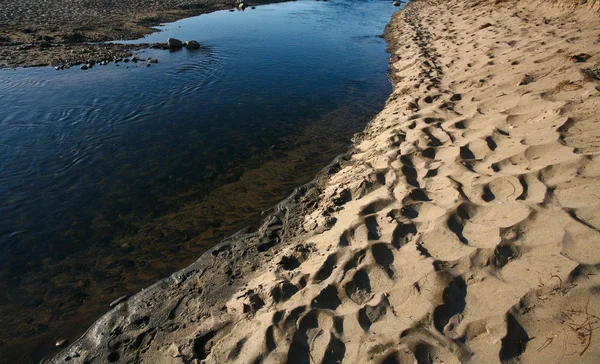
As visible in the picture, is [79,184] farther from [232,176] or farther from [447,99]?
[447,99]

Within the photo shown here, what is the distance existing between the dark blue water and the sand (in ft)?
2.40

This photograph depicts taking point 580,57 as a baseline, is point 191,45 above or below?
below

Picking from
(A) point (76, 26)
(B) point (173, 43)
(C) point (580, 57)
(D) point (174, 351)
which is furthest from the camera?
(A) point (76, 26)

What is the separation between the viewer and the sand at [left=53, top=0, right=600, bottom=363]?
9.61ft

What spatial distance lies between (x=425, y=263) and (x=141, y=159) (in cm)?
675

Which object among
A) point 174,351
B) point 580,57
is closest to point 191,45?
point 580,57

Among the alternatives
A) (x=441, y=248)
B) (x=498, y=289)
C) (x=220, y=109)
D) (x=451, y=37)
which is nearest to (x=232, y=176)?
(x=220, y=109)

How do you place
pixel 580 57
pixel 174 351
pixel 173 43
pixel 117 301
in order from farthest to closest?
pixel 173 43 → pixel 580 57 → pixel 117 301 → pixel 174 351

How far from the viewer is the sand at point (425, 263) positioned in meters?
2.93

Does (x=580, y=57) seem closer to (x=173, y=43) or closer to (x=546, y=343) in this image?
(x=546, y=343)

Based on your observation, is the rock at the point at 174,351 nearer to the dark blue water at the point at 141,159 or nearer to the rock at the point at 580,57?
the dark blue water at the point at 141,159

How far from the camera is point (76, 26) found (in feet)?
61.0

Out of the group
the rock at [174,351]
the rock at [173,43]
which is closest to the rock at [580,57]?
the rock at [174,351]

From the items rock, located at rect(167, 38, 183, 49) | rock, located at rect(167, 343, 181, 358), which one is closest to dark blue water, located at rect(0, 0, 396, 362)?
rock, located at rect(167, 38, 183, 49)
